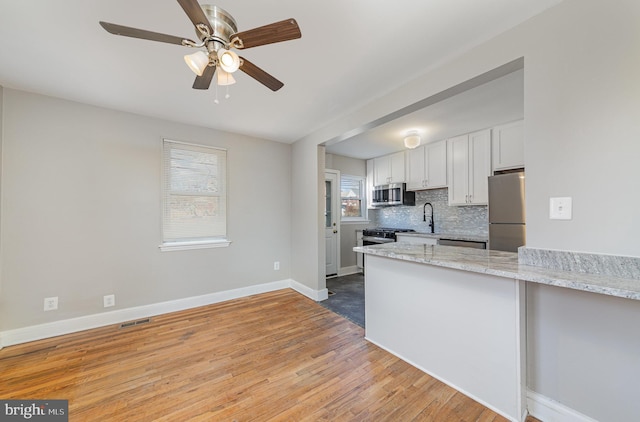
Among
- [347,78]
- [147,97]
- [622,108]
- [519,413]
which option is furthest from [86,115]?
[519,413]

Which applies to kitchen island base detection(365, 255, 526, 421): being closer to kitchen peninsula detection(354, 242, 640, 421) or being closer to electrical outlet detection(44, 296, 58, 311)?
kitchen peninsula detection(354, 242, 640, 421)

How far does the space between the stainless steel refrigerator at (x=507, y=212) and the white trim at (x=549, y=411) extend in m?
1.84

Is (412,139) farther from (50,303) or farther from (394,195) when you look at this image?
(50,303)

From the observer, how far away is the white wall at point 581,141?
3.98 feet

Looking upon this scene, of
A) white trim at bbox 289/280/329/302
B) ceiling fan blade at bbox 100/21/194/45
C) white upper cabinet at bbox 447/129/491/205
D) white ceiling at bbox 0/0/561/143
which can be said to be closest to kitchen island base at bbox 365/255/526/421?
white trim at bbox 289/280/329/302

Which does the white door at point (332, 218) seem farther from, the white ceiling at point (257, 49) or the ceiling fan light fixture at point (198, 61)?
the ceiling fan light fixture at point (198, 61)

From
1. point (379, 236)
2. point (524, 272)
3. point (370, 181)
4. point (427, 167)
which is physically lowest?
point (379, 236)

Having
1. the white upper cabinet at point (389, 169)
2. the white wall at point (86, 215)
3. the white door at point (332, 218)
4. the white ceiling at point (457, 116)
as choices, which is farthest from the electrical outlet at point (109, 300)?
the white upper cabinet at point (389, 169)

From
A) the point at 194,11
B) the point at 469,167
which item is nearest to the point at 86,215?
the point at 194,11

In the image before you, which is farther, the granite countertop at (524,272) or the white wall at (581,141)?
the white wall at (581,141)

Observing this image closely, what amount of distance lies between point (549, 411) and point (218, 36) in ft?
9.68

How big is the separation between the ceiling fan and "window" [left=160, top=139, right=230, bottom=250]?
1.97 metres

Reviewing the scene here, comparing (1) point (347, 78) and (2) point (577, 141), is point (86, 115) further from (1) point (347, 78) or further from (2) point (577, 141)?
(2) point (577, 141)

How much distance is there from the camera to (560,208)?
1.41 metres
